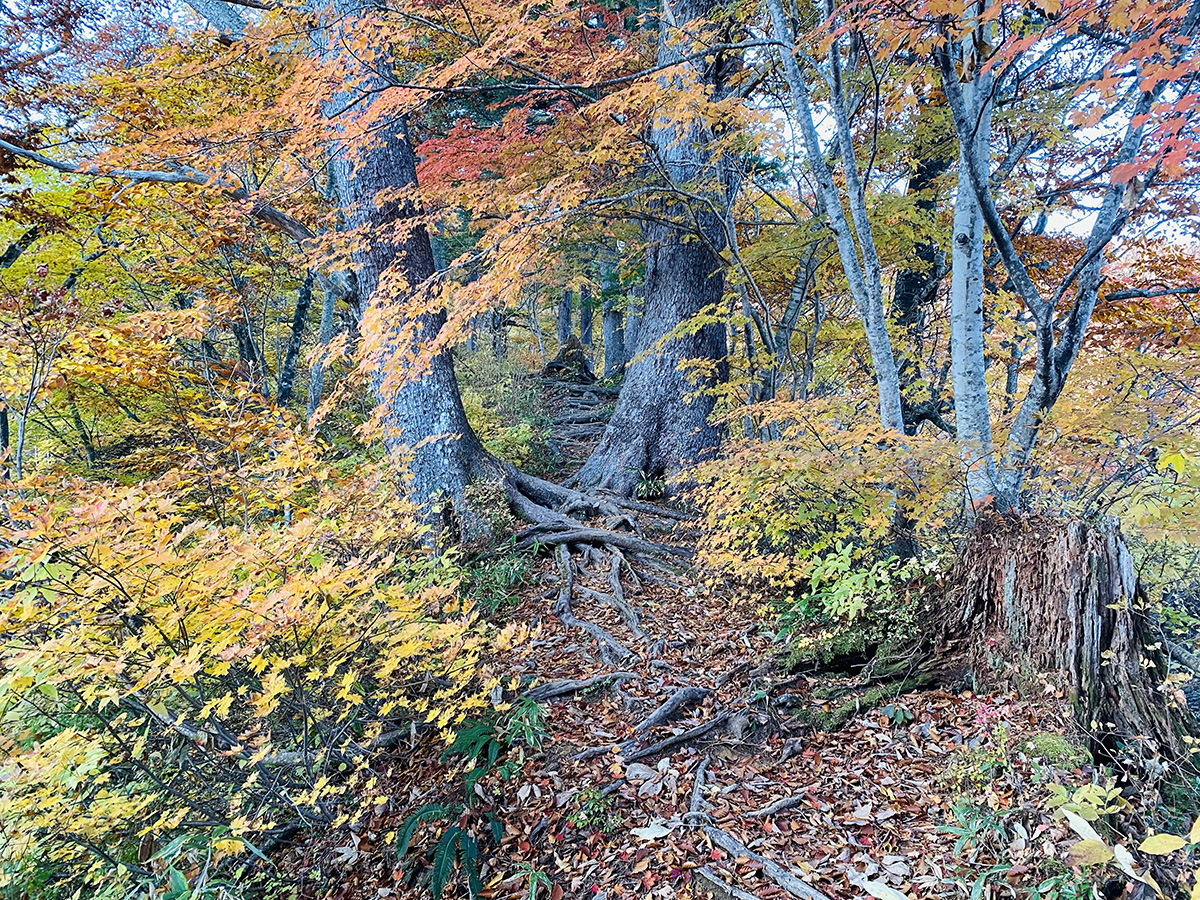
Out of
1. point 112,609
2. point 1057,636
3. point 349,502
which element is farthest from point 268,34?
point 1057,636

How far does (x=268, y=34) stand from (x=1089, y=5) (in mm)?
7133

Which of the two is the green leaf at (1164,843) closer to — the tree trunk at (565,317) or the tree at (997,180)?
the tree at (997,180)

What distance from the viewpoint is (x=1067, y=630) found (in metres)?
2.77

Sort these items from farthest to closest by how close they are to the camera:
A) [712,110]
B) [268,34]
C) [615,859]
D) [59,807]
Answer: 1. [268,34]
2. [712,110]
3. [615,859]
4. [59,807]

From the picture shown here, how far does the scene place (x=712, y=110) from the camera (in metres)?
4.34

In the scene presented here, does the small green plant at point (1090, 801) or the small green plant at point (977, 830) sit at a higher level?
the small green plant at point (1090, 801)

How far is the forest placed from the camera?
2.44 metres

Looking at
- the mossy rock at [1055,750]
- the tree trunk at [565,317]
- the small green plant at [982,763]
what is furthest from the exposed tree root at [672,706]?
the tree trunk at [565,317]

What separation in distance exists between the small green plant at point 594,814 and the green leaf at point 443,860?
22.9 inches

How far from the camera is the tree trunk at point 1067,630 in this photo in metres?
2.49

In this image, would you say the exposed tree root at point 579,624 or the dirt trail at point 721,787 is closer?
the dirt trail at point 721,787

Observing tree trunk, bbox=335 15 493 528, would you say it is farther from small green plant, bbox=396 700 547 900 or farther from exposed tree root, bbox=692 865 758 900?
exposed tree root, bbox=692 865 758 900

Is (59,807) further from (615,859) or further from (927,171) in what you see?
(927,171)

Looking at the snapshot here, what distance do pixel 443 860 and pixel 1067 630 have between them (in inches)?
131
